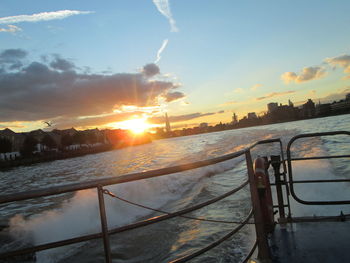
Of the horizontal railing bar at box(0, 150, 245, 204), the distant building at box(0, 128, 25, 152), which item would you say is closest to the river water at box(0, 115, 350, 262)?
the horizontal railing bar at box(0, 150, 245, 204)

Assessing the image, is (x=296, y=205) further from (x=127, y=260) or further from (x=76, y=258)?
(x=76, y=258)

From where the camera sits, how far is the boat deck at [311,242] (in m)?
2.73

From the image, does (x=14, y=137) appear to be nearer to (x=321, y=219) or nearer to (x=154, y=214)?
(x=154, y=214)

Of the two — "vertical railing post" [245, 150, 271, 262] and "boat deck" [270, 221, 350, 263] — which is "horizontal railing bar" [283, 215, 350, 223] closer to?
"boat deck" [270, 221, 350, 263]

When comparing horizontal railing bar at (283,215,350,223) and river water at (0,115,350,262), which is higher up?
horizontal railing bar at (283,215,350,223)

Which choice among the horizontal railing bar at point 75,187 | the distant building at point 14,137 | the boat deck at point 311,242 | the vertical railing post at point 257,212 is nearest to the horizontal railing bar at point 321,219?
Result: the boat deck at point 311,242

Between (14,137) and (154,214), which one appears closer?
(154,214)

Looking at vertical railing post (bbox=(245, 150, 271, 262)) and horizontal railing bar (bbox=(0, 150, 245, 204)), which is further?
vertical railing post (bbox=(245, 150, 271, 262))

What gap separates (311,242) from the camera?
305 centimetres

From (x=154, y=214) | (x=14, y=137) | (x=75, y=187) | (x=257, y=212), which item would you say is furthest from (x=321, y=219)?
(x=14, y=137)

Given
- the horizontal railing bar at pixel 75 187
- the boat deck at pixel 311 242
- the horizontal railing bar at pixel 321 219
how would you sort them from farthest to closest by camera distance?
the horizontal railing bar at pixel 321 219 < the boat deck at pixel 311 242 < the horizontal railing bar at pixel 75 187

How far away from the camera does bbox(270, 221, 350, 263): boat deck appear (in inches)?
107

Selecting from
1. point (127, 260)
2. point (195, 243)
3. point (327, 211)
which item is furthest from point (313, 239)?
point (127, 260)

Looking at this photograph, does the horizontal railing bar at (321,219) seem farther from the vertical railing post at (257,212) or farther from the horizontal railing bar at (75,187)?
the horizontal railing bar at (75,187)
